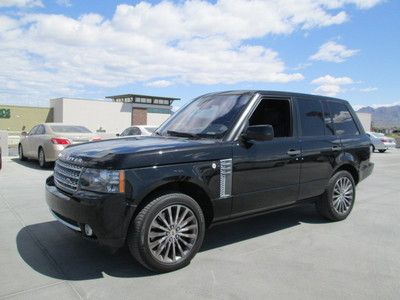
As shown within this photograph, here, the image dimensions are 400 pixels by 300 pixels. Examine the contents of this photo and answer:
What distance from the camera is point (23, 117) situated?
46.7 metres

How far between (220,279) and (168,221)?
0.76 metres

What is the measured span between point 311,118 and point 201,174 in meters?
2.29

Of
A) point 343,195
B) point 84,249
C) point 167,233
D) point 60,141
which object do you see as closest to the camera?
point 167,233

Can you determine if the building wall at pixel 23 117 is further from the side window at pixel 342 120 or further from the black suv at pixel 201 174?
the side window at pixel 342 120

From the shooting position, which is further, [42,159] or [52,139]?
[42,159]

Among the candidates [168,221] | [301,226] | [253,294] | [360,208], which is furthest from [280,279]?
[360,208]

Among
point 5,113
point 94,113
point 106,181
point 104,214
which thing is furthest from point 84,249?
point 94,113

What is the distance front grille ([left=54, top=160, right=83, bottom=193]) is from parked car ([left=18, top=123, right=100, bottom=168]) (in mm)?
7030

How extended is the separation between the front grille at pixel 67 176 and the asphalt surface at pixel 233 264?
79cm

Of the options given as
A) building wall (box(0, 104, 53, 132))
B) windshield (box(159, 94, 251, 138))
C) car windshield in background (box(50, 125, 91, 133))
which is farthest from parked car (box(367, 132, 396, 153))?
building wall (box(0, 104, 53, 132))

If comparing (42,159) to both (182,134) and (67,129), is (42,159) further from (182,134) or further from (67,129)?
(182,134)

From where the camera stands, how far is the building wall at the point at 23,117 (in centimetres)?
4550

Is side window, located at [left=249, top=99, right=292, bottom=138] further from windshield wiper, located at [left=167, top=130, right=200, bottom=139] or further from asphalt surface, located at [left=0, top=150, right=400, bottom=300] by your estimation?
asphalt surface, located at [left=0, top=150, right=400, bottom=300]

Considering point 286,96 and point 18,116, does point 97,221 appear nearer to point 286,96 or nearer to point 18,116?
point 286,96
